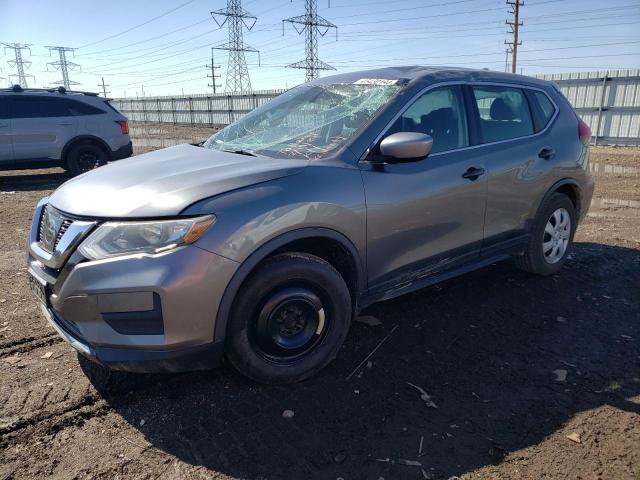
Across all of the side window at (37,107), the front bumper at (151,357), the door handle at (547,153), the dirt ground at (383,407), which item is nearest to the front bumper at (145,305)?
the front bumper at (151,357)

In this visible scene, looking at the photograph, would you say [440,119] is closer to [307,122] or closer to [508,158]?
[508,158]

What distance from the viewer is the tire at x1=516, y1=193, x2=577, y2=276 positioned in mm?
4207

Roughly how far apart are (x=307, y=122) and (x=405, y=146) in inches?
34.8

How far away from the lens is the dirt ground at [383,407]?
2.24 metres

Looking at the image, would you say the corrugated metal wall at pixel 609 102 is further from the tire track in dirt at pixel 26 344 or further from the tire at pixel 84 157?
the tire track in dirt at pixel 26 344

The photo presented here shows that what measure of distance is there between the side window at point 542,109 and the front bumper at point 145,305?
10.5 feet

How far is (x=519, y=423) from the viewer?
8.22 ft

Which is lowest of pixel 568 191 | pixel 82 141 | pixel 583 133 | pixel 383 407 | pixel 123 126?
pixel 383 407

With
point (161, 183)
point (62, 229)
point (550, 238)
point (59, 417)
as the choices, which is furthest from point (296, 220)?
point (550, 238)

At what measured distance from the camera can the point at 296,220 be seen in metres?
2.61

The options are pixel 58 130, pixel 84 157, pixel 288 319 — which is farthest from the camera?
pixel 84 157

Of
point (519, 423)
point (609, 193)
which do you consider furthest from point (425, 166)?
point (609, 193)

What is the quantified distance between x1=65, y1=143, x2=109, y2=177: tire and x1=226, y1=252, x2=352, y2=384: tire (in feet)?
30.0

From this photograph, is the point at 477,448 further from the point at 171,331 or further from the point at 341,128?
the point at 341,128
